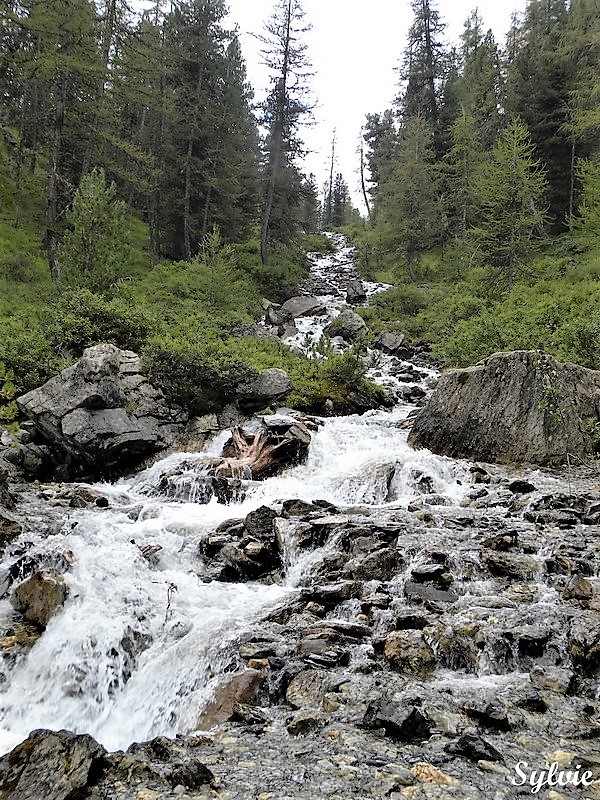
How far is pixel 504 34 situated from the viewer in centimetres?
5156

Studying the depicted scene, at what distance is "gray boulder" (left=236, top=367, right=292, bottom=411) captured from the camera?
625 inches

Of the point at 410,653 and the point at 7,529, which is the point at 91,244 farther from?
the point at 410,653

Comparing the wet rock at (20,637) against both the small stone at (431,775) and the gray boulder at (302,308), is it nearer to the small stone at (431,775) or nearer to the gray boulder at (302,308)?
the small stone at (431,775)

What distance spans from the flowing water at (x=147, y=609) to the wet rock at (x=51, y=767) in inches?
46.7

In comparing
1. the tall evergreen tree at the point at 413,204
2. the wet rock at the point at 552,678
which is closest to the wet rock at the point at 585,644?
the wet rock at the point at 552,678

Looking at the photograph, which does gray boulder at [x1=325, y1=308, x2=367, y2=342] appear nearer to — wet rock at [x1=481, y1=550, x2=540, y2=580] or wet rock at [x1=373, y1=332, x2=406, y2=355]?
wet rock at [x1=373, y1=332, x2=406, y2=355]

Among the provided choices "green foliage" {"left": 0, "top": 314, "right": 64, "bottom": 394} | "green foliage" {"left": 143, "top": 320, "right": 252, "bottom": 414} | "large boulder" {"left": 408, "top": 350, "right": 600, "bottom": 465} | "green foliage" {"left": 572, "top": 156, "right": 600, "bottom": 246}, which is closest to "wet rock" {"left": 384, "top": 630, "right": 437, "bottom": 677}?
"large boulder" {"left": 408, "top": 350, "right": 600, "bottom": 465}

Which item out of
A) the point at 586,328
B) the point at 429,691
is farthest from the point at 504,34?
the point at 429,691

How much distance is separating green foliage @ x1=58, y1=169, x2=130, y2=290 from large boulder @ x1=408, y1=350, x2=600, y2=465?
40.3 ft

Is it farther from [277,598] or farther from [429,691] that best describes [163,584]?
[429,691]

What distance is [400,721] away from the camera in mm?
4137

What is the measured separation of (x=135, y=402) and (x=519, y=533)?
10.0 meters

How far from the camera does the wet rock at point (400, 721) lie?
408 centimetres

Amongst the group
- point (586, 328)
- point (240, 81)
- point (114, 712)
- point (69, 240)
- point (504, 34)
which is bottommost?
point (114, 712)
